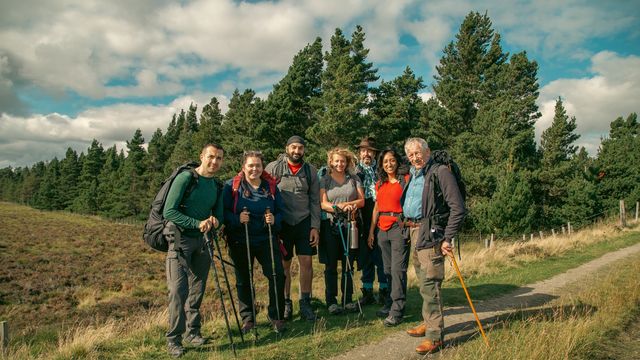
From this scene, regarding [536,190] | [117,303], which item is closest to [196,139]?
[117,303]

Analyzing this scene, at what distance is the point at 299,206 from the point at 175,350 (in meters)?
2.39

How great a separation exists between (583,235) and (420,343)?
641 inches

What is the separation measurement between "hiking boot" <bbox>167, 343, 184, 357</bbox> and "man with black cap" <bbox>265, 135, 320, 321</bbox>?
169 cm

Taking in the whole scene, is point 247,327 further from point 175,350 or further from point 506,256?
point 506,256

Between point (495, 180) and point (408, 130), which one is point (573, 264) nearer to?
point (495, 180)

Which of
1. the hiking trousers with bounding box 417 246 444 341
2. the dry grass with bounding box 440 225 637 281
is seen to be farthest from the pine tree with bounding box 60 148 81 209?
the hiking trousers with bounding box 417 246 444 341

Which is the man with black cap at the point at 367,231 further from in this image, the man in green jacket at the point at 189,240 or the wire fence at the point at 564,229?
the wire fence at the point at 564,229

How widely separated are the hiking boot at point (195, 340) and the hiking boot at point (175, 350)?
0.25m

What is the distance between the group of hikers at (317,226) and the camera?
4.41 metres

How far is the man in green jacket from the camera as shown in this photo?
4379 millimetres

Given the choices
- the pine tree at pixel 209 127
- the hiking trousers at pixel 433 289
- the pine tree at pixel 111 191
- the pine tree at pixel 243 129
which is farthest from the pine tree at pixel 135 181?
the hiking trousers at pixel 433 289

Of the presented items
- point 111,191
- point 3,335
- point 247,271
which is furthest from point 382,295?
point 111,191

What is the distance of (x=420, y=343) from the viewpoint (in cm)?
465

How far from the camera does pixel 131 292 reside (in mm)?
18203
